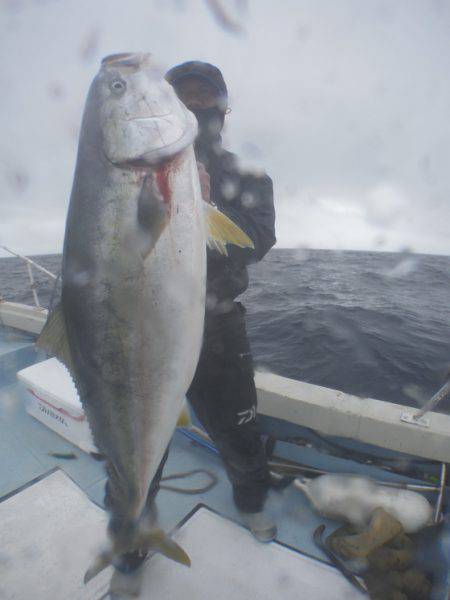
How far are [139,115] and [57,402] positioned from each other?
2.77 m

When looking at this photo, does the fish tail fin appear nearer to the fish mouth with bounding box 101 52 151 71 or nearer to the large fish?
the large fish

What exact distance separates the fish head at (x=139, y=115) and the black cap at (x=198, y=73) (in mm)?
579

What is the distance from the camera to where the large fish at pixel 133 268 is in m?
1.32

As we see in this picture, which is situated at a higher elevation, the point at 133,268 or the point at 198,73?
the point at 198,73

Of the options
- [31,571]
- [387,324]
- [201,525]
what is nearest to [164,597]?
[201,525]

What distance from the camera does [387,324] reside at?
987cm

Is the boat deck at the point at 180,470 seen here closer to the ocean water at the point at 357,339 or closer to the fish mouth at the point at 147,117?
the ocean water at the point at 357,339

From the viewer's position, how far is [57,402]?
3.21 metres

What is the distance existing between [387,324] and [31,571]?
972 centimetres

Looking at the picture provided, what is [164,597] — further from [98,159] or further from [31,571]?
[98,159]

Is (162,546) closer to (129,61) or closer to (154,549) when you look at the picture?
(154,549)

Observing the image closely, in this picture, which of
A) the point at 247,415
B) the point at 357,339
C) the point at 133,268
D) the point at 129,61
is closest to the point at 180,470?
the point at 247,415

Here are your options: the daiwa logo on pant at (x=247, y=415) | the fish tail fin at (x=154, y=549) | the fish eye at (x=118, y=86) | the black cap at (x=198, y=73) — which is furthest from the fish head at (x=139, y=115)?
the fish tail fin at (x=154, y=549)

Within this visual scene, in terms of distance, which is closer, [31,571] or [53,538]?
[31,571]
